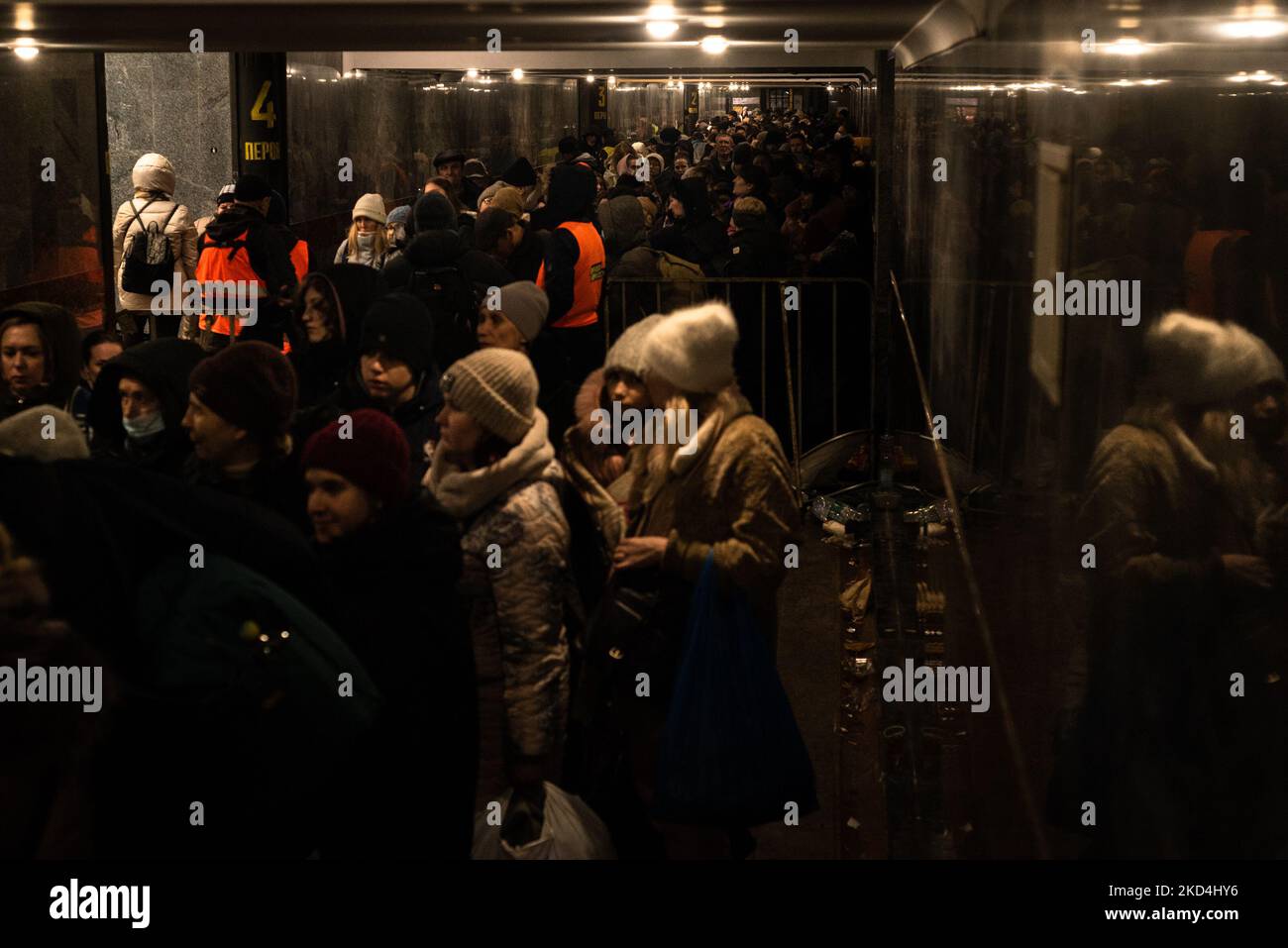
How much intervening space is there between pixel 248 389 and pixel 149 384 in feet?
0.85

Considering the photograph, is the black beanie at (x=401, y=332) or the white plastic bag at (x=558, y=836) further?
the black beanie at (x=401, y=332)

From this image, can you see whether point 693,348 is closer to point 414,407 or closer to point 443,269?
point 414,407

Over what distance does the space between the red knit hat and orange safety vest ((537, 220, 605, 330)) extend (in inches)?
125

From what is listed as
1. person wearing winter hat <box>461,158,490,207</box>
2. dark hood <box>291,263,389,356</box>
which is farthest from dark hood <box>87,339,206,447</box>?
person wearing winter hat <box>461,158,490,207</box>

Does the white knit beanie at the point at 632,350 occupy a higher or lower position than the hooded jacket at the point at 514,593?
higher

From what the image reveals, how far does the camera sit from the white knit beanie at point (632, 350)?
3.67 meters

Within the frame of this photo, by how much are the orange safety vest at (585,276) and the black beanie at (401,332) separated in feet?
8.62

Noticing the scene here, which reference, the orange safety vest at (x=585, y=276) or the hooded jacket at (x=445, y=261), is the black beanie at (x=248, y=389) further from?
the orange safety vest at (x=585, y=276)

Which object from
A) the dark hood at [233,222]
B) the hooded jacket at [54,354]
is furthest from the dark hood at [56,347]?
the dark hood at [233,222]

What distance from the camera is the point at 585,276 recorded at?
23.4ft

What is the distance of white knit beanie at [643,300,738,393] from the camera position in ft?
11.9

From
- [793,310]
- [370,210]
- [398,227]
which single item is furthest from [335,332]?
[398,227]
